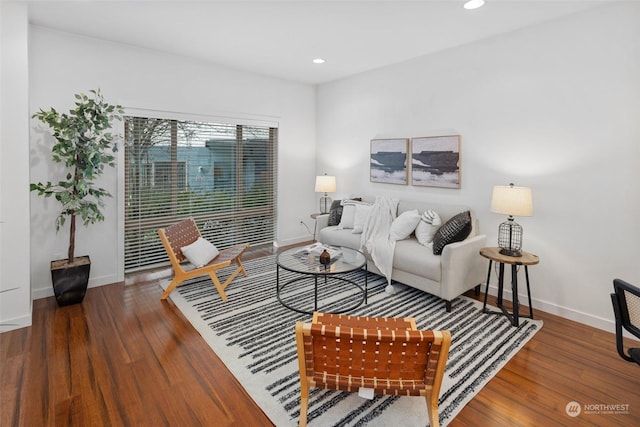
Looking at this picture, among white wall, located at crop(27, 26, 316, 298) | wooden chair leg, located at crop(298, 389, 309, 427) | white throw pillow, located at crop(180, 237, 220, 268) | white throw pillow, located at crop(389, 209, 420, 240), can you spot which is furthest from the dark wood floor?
white throw pillow, located at crop(389, 209, 420, 240)

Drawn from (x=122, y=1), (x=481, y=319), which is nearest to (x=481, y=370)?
(x=481, y=319)

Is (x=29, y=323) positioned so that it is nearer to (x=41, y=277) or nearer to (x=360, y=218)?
(x=41, y=277)

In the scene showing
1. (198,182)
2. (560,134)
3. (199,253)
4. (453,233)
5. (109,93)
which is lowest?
(199,253)

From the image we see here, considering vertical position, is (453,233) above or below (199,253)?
above

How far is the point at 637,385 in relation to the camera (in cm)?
216

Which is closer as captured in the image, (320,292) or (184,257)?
(320,292)

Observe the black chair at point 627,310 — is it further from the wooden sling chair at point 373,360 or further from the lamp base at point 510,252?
the lamp base at point 510,252

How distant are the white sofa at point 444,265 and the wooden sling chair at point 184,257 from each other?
1684mm

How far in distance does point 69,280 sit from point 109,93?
2.12 metres

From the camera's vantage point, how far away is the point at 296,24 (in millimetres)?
3221

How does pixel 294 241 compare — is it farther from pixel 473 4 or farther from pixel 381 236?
pixel 473 4

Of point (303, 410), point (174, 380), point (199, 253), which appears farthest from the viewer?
point (199, 253)

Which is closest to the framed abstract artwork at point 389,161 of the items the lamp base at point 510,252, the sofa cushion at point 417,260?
the sofa cushion at point 417,260

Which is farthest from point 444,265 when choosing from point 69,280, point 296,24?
point 69,280
